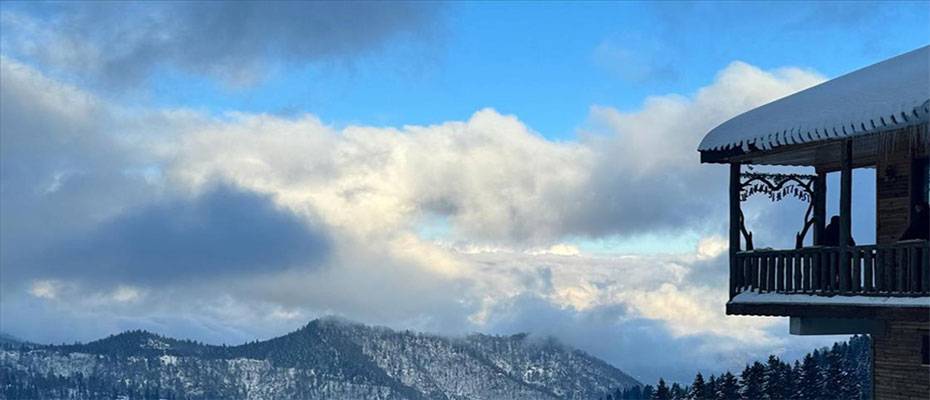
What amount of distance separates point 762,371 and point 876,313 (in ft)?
226

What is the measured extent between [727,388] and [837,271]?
6148 centimetres

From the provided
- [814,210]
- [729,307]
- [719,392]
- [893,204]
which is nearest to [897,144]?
[893,204]

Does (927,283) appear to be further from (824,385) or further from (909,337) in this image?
(824,385)

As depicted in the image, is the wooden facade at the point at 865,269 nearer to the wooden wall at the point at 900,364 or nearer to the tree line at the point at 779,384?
the wooden wall at the point at 900,364

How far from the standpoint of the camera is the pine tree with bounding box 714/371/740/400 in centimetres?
7806

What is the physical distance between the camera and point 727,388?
78500mm

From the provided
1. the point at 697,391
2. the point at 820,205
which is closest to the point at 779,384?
the point at 697,391

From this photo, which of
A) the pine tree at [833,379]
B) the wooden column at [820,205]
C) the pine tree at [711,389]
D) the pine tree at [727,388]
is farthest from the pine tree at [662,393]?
the wooden column at [820,205]

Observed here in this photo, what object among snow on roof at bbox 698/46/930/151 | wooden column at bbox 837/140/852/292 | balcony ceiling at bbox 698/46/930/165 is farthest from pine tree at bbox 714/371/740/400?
wooden column at bbox 837/140/852/292

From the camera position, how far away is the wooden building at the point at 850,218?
18031 mm

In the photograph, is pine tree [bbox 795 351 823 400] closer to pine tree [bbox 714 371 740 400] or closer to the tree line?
the tree line

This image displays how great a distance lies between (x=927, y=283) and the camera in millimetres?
17531

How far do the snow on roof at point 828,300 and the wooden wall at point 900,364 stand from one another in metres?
1.71

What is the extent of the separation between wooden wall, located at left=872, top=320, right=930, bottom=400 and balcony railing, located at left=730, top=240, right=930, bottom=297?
5.64 feet
